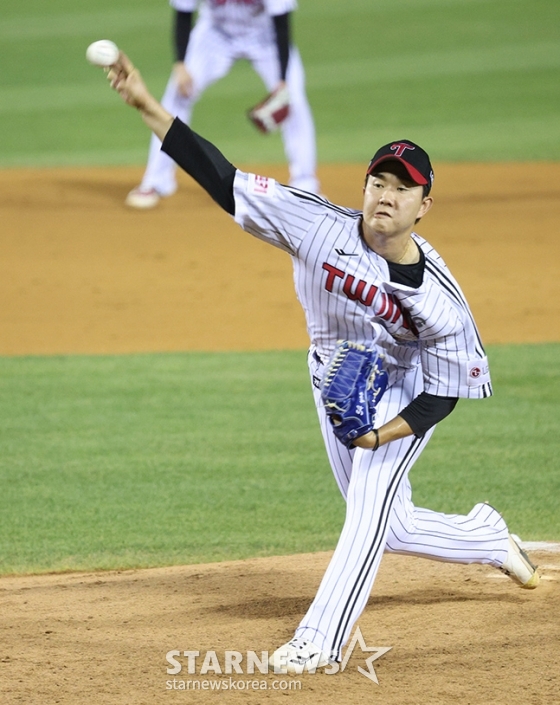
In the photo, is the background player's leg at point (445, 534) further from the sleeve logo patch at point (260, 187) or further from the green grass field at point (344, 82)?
the green grass field at point (344, 82)

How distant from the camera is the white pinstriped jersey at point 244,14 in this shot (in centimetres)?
1038

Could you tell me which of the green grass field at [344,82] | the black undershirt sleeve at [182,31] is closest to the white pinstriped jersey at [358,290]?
the black undershirt sleeve at [182,31]

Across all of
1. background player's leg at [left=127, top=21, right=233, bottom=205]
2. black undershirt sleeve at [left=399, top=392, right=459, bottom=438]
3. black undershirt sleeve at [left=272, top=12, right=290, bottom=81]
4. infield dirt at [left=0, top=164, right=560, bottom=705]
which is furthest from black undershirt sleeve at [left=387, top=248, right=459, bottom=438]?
background player's leg at [left=127, top=21, right=233, bottom=205]

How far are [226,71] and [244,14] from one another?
0.57 m

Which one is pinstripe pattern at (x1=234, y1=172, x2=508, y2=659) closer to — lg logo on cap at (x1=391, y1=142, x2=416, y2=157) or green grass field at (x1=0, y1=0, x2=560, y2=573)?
lg logo on cap at (x1=391, y1=142, x2=416, y2=157)

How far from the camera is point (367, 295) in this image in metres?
3.38

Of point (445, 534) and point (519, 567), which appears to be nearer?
point (445, 534)

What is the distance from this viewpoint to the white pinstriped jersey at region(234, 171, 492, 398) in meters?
3.37

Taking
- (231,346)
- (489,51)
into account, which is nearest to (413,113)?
(489,51)

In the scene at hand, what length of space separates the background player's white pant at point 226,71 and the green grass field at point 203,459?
388 centimetres

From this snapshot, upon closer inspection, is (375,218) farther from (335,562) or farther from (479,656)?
(479,656)

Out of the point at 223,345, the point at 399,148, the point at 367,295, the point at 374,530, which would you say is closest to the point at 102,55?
the point at 399,148

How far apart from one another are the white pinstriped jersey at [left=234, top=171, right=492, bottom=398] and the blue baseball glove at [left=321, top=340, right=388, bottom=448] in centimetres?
11

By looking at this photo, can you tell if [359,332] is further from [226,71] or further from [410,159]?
[226,71]
